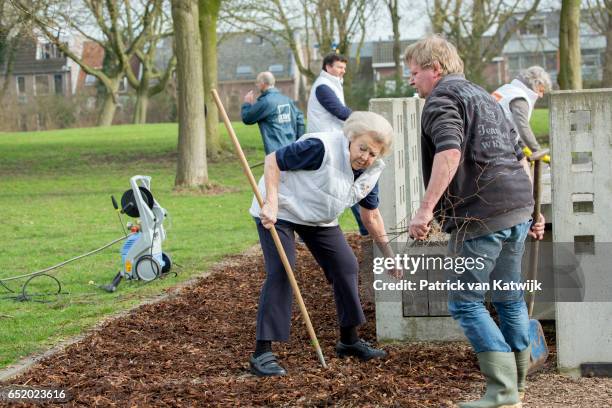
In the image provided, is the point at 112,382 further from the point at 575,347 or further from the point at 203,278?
the point at 203,278

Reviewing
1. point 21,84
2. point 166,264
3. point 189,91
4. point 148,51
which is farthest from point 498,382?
point 21,84

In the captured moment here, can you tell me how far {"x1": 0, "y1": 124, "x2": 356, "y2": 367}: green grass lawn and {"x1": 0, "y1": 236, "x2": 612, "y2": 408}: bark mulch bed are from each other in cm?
54

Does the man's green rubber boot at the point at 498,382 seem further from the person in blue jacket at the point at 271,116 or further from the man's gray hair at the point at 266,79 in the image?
the man's gray hair at the point at 266,79

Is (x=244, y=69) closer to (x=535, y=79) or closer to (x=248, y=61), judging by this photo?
(x=248, y=61)

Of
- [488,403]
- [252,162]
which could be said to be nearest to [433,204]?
[488,403]

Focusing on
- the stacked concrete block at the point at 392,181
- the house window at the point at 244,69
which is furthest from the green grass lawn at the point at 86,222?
the house window at the point at 244,69

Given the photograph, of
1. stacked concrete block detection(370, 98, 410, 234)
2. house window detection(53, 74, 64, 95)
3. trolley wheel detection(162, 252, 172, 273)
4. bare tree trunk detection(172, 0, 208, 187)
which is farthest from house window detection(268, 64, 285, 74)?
stacked concrete block detection(370, 98, 410, 234)

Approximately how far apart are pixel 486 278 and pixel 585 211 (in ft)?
3.35

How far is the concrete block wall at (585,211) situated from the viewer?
5.39m

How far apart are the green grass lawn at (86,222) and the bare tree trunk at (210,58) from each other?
31.2 inches

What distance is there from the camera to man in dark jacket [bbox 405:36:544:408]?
188 inches

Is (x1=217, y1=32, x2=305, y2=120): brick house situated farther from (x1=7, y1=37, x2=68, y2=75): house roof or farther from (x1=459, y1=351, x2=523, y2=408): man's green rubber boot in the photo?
(x1=459, y1=351, x2=523, y2=408): man's green rubber boot

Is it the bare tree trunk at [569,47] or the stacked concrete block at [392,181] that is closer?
the stacked concrete block at [392,181]

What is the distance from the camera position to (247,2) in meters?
34.1
